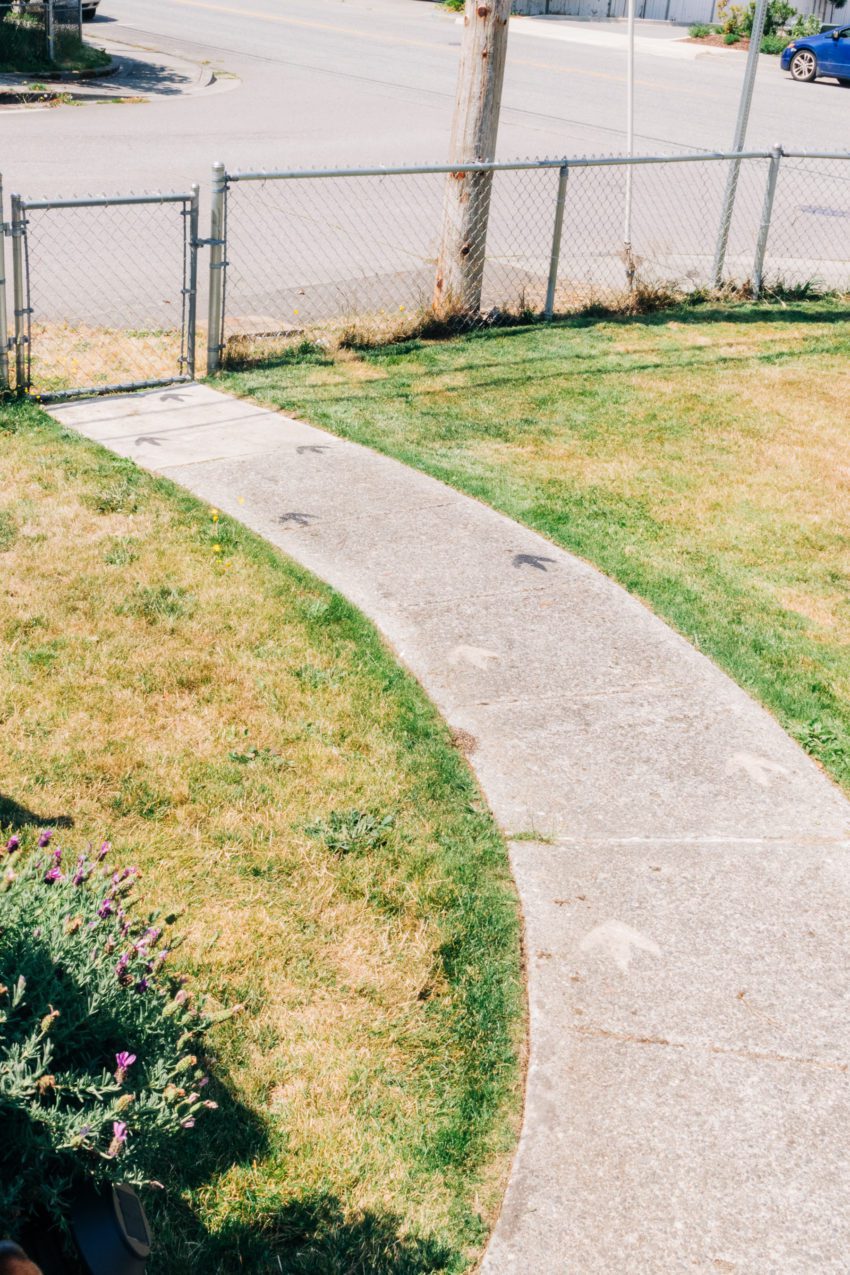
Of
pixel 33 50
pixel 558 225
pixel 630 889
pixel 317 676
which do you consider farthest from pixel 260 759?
pixel 33 50

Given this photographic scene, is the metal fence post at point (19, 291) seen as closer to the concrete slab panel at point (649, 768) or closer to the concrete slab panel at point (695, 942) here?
the concrete slab panel at point (649, 768)

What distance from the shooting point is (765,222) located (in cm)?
1157

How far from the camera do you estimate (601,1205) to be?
10.2 ft

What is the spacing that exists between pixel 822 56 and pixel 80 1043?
31.2 metres

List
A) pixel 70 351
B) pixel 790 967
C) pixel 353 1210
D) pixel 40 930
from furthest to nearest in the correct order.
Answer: pixel 70 351
pixel 790 967
pixel 353 1210
pixel 40 930

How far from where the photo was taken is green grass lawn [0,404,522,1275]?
3145 mm

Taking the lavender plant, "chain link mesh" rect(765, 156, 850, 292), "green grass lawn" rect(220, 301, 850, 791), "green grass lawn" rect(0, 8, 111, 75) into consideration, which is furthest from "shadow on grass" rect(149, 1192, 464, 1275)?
"green grass lawn" rect(0, 8, 111, 75)

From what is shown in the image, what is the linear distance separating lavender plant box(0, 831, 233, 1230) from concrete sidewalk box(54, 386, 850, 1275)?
927 millimetres

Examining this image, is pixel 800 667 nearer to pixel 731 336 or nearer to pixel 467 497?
pixel 467 497

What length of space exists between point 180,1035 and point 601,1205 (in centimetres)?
110

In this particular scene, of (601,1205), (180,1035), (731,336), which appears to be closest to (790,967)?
(601,1205)

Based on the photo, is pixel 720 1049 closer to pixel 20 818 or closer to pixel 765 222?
pixel 20 818

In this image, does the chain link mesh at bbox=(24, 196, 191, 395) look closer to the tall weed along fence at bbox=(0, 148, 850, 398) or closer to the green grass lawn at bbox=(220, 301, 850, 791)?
the tall weed along fence at bbox=(0, 148, 850, 398)

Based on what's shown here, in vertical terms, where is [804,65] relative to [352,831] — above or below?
above
